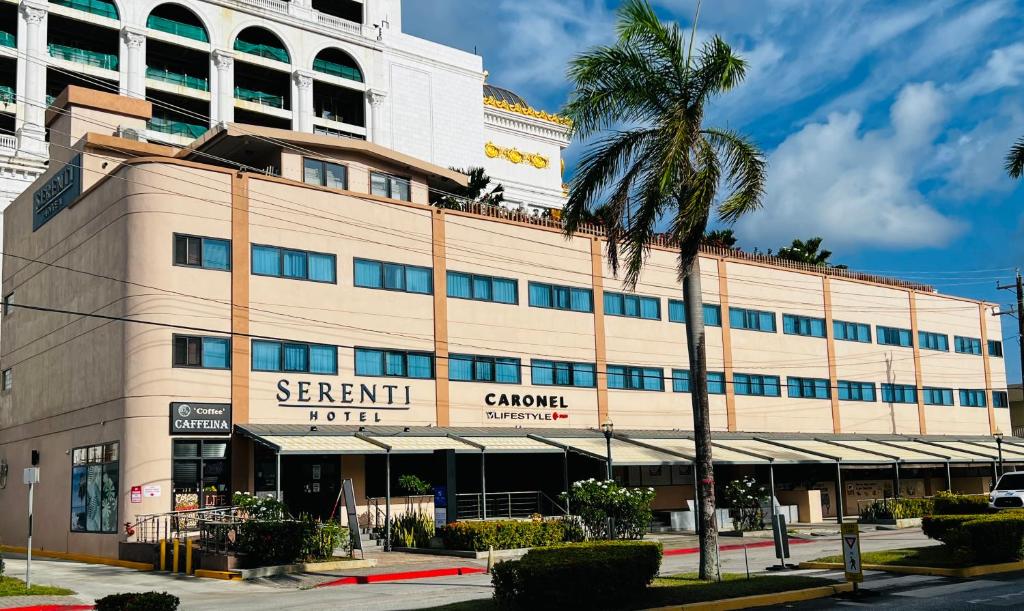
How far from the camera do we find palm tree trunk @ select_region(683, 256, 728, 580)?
21.2 m

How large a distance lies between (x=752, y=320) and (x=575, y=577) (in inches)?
1394

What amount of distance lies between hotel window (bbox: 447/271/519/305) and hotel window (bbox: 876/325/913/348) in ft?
84.2

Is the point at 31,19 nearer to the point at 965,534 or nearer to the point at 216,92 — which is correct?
the point at 216,92

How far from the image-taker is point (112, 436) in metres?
33.0

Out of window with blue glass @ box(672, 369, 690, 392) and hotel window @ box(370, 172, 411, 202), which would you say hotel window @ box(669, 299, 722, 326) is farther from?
hotel window @ box(370, 172, 411, 202)

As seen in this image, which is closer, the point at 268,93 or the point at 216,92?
the point at 216,92

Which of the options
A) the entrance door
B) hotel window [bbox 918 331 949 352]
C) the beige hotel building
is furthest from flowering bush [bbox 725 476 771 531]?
hotel window [bbox 918 331 949 352]

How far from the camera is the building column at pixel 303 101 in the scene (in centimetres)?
7594

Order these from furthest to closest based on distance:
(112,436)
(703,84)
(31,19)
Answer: (31,19)
(112,436)
(703,84)

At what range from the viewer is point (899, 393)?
189 feet

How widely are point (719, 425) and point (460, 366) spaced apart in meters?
14.4

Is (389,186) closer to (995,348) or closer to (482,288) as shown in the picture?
(482,288)

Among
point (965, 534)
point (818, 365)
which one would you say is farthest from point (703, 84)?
point (818, 365)

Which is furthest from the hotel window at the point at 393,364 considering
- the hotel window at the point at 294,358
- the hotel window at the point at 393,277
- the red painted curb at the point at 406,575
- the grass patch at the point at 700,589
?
the grass patch at the point at 700,589
